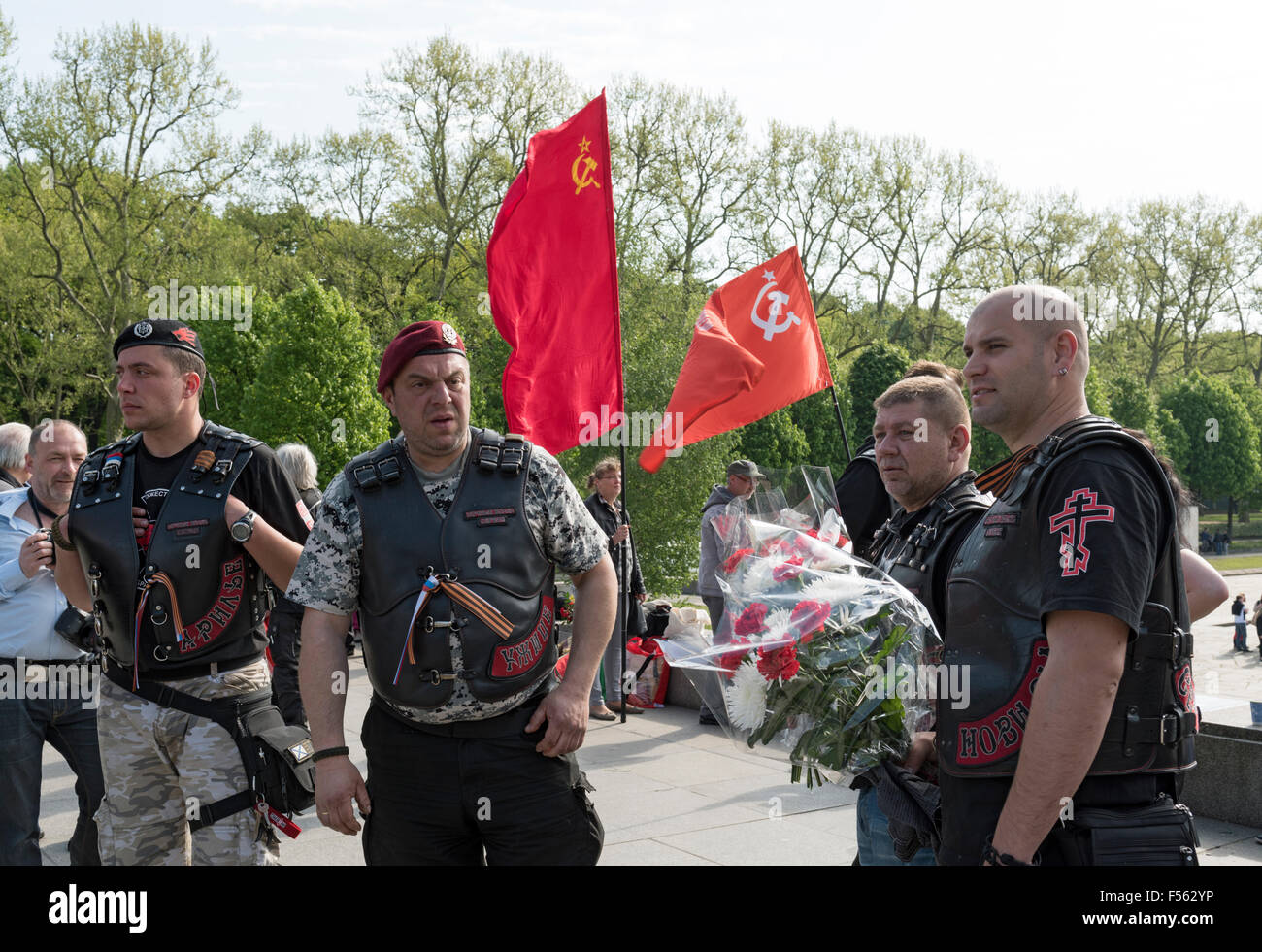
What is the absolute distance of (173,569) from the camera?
150 inches

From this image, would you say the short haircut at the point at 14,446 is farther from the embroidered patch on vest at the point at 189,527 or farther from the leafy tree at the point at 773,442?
the leafy tree at the point at 773,442

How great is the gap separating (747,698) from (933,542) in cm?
75

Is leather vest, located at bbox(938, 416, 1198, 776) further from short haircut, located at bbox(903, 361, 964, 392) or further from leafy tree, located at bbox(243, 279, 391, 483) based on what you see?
leafy tree, located at bbox(243, 279, 391, 483)

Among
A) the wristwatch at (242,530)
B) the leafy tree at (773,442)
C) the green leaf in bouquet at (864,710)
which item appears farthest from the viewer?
the leafy tree at (773,442)

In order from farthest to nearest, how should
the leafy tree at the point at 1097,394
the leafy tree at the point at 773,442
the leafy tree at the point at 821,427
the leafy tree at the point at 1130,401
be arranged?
the leafy tree at the point at 1130,401
the leafy tree at the point at 1097,394
the leafy tree at the point at 821,427
the leafy tree at the point at 773,442

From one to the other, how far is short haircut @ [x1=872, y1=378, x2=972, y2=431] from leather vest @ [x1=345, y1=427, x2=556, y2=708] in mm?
1221

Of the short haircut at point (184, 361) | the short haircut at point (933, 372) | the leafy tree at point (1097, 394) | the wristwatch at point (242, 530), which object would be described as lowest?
the wristwatch at point (242, 530)

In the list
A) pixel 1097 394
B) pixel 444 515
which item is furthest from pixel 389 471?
pixel 1097 394

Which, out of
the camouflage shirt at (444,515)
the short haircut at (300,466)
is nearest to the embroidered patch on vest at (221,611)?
the camouflage shirt at (444,515)

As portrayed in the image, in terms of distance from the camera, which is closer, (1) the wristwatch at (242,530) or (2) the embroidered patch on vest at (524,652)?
(2) the embroidered patch on vest at (524,652)

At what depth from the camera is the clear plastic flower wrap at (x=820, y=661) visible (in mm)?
2920

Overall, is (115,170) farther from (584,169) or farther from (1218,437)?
(1218,437)

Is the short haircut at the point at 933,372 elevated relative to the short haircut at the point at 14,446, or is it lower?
elevated

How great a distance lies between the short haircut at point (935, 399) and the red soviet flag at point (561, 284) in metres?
4.72
